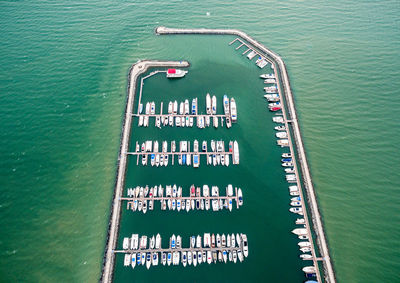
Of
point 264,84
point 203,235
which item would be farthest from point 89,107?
point 264,84

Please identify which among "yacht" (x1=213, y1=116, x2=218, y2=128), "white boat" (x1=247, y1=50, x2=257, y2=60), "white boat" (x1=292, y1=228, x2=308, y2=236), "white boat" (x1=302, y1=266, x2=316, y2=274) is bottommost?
"white boat" (x1=302, y1=266, x2=316, y2=274)

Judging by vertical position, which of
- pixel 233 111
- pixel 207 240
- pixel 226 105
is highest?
pixel 226 105

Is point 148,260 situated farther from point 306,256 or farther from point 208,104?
point 208,104

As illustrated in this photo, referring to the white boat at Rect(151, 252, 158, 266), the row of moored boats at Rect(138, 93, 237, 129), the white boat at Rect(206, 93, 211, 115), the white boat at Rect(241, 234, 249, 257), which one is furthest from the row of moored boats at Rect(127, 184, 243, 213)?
the white boat at Rect(206, 93, 211, 115)

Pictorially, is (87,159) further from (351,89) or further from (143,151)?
(351,89)

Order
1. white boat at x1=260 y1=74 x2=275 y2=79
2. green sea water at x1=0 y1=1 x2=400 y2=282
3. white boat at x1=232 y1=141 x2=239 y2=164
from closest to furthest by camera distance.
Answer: green sea water at x1=0 y1=1 x2=400 y2=282 < white boat at x1=232 y1=141 x2=239 y2=164 < white boat at x1=260 y1=74 x2=275 y2=79

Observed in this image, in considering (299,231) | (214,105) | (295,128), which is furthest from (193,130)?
(299,231)

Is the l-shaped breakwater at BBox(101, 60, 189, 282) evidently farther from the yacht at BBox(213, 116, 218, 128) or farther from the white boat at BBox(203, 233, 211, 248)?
the yacht at BBox(213, 116, 218, 128)
